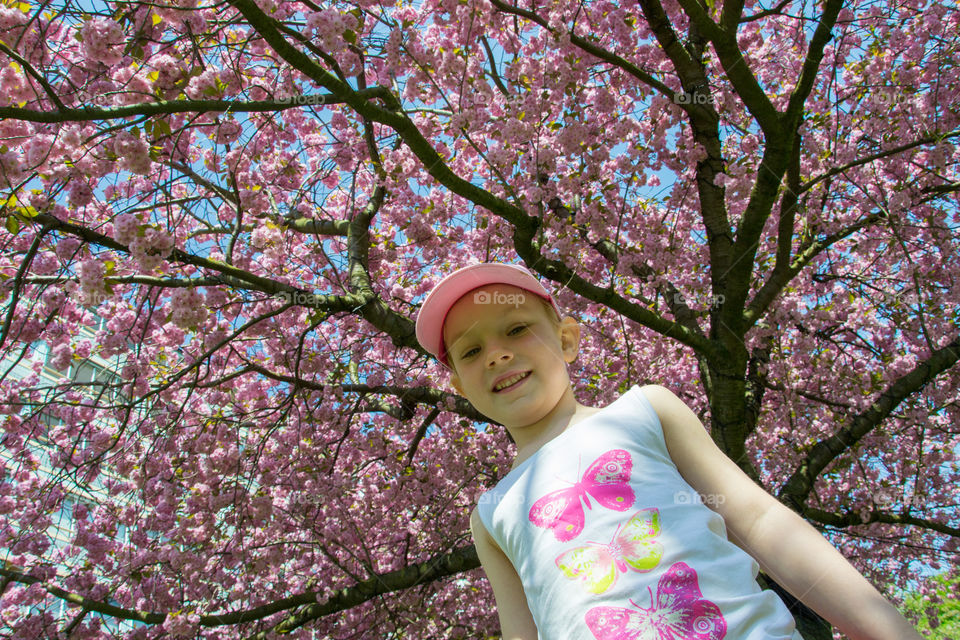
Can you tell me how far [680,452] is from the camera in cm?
148

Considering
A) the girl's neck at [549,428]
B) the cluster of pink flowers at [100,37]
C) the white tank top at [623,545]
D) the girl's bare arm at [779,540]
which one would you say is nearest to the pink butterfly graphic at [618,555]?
the white tank top at [623,545]

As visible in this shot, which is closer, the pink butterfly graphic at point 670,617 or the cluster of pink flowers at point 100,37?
the pink butterfly graphic at point 670,617

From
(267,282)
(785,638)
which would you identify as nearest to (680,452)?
(785,638)

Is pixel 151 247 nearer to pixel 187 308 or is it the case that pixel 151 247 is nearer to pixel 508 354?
pixel 187 308

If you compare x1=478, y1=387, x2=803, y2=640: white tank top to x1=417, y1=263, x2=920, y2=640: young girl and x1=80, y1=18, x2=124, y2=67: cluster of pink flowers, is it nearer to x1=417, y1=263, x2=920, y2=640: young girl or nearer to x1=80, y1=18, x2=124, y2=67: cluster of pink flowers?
x1=417, y1=263, x2=920, y2=640: young girl

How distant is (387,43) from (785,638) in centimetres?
370

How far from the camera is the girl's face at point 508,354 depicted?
1677 millimetres

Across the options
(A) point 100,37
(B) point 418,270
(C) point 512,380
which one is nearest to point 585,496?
(C) point 512,380

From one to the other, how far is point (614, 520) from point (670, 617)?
22cm

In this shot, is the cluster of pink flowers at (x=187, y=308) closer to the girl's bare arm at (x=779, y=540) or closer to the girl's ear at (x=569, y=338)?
the girl's ear at (x=569, y=338)

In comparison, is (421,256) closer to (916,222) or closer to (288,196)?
(288,196)

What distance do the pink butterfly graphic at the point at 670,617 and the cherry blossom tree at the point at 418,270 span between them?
2244 millimetres

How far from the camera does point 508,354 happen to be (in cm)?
168

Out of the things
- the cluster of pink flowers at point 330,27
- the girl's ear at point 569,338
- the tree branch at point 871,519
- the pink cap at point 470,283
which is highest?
the cluster of pink flowers at point 330,27
